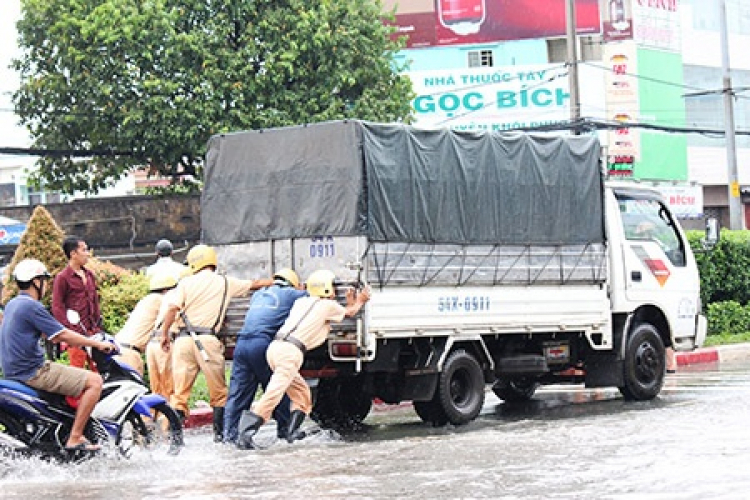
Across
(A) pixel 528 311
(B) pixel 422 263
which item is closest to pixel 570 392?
(A) pixel 528 311

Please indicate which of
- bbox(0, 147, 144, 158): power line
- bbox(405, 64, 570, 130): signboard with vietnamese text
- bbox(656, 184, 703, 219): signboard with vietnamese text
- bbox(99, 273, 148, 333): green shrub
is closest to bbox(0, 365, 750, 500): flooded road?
bbox(99, 273, 148, 333): green shrub

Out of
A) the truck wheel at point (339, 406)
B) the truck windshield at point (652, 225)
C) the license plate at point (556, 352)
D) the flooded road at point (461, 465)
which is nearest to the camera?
the flooded road at point (461, 465)

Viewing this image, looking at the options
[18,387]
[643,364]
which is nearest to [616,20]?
[643,364]

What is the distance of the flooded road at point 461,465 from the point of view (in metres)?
9.41

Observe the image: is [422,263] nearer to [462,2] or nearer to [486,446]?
[486,446]

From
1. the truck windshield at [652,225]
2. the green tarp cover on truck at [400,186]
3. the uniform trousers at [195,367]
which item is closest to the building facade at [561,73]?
the truck windshield at [652,225]

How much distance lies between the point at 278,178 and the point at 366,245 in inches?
55.6

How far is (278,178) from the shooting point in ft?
47.0

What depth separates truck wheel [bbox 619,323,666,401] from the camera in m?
16.1

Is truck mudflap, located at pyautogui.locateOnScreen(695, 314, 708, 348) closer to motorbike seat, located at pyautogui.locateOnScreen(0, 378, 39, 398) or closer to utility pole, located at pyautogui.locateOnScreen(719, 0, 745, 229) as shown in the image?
motorbike seat, located at pyautogui.locateOnScreen(0, 378, 39, 398)

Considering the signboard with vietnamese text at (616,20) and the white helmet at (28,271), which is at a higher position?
the signboard with vietnamese text at (616,20)

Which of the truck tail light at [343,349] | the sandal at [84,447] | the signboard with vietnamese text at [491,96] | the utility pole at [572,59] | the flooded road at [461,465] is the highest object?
the signboard with vietnamese text at [491,96]

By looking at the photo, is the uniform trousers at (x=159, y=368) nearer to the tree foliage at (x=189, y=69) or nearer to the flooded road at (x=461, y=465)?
the flooded road at (x=461, y=465)

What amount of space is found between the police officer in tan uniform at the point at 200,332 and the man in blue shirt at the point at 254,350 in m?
0.36
